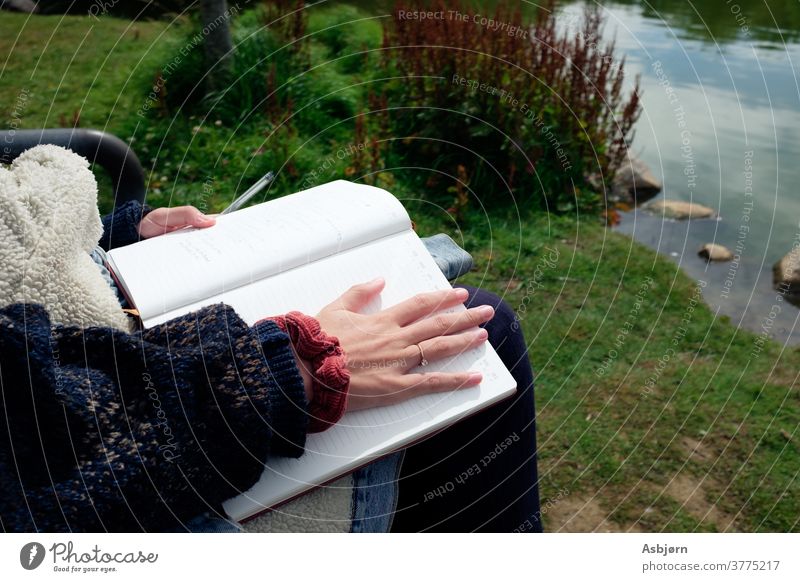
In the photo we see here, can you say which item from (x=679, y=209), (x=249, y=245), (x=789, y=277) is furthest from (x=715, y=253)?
(x=249, y=245)

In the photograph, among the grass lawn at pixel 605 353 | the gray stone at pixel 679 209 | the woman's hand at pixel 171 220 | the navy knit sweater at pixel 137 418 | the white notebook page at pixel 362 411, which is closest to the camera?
the navy knit sweater at pixel 137 418

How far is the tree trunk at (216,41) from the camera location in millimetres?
3166

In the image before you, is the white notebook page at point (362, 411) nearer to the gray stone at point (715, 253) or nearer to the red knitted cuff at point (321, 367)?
the red knitted cuff at point (321, 367)

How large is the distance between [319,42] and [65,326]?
3.30 meters

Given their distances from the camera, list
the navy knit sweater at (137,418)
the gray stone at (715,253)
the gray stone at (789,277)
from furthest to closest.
A: the gray stone at (715,253), the gray stone at (789,277), the navy knit sweater at (137,418)

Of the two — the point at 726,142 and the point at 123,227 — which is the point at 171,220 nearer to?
the point at 123,227

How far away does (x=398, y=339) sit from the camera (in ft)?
3.28

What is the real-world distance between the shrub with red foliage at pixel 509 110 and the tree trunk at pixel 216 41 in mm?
756

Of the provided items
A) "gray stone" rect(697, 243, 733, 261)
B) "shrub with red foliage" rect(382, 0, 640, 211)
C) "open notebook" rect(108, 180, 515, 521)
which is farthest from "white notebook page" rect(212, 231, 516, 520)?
"gray stone" rect(697, 243, 733, 261)

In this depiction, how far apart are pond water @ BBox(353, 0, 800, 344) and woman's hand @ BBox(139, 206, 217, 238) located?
2.01 m

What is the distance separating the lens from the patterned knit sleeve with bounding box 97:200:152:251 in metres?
1.23

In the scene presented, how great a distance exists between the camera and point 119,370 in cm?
83

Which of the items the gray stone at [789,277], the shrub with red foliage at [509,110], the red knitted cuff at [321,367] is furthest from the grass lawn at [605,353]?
the red knitted cuff at [321,367]
